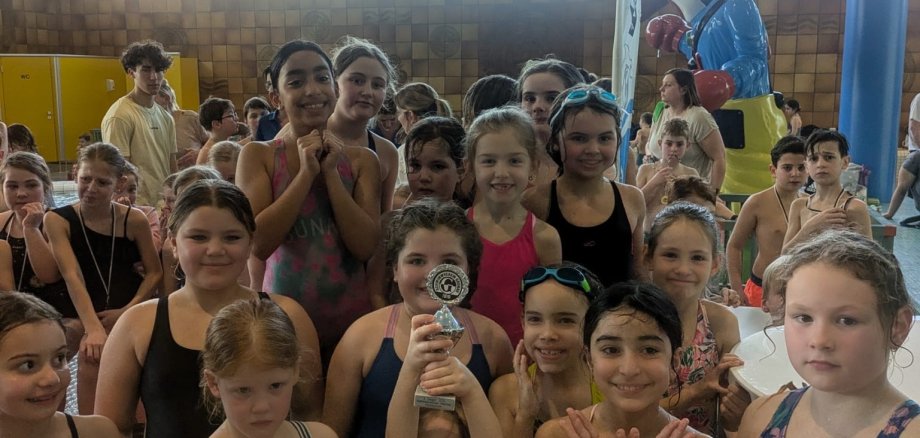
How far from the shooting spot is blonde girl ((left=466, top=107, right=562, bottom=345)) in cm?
212

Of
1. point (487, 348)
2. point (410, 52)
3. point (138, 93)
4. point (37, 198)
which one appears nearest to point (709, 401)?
point (487, 348)

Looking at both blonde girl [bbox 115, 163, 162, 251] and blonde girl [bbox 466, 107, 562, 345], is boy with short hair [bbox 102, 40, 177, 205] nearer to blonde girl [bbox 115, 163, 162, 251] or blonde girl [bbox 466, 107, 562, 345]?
blonde girl [bbox 115, 163, 162, 251]

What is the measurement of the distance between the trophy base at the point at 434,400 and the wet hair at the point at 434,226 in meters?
0.42

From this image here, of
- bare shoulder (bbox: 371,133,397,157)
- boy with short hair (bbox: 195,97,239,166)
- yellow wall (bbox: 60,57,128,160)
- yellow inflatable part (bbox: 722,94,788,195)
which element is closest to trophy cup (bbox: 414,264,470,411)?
bare shoulder (bbox: 371,133,397,157)

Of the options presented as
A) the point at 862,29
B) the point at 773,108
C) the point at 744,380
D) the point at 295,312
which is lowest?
Answer: the point at 744,380

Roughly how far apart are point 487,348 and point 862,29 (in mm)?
8582

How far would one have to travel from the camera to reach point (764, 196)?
3.99 m

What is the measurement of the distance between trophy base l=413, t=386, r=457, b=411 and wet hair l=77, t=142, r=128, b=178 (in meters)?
2.06

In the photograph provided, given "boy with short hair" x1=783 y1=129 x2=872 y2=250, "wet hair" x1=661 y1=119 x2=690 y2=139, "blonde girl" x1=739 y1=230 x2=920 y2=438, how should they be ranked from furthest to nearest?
"wet hair" x1=661 y1=119 x2=690 y2=139
"boy with short hair" x1=783 y1=129 x2=872 y2=250
"blonde girl" x1=739 y1=230 x2=920 y2=438

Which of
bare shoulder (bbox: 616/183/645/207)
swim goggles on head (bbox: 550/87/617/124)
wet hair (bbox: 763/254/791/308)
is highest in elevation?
swim goggles on head (bbox: 550/87/617/124)

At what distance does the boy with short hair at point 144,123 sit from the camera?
16.9 ft

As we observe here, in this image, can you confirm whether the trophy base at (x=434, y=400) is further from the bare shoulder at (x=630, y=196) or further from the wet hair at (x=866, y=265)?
the bare shoulder at (x=630, y=196)

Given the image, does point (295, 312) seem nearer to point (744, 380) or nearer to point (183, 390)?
point (183, 390)

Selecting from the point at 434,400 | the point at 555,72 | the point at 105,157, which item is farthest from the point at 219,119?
the point at 434,400
